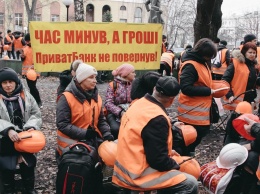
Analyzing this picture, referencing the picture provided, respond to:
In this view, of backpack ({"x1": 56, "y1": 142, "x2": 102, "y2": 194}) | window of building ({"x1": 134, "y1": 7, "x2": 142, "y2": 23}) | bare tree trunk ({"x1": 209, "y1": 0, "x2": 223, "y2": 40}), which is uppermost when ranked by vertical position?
window of building ({"x1": 134, "y1": 7, "x2": 142, "y2": 23})

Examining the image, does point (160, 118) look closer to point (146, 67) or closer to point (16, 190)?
point (16, 190)

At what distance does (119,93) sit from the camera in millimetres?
5734

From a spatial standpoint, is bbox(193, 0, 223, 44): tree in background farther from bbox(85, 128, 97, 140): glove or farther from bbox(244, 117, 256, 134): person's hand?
bbox(244, 117, 256, 134): person's hand

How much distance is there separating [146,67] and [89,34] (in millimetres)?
1154

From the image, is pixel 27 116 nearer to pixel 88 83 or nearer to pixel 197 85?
pixel 88 83

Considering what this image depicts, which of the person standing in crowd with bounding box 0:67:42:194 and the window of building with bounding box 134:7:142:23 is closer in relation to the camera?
the person standing in crowd with bounding box 0:67:42:194

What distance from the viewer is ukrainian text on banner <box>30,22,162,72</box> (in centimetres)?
606

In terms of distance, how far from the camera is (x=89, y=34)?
6.36m

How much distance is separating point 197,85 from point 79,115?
66.0 inches

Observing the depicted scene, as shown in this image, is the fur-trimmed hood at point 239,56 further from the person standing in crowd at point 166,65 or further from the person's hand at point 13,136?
the person's hand at point 13,136

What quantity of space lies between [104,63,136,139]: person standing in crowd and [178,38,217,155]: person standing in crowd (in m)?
0.80

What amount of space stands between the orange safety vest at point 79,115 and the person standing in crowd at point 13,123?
376 millimetres

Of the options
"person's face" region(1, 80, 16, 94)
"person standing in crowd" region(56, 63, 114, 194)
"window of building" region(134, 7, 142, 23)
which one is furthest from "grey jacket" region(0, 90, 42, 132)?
"window of building" region(134, 7, 142, 23)

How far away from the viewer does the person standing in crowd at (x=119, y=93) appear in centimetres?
568
